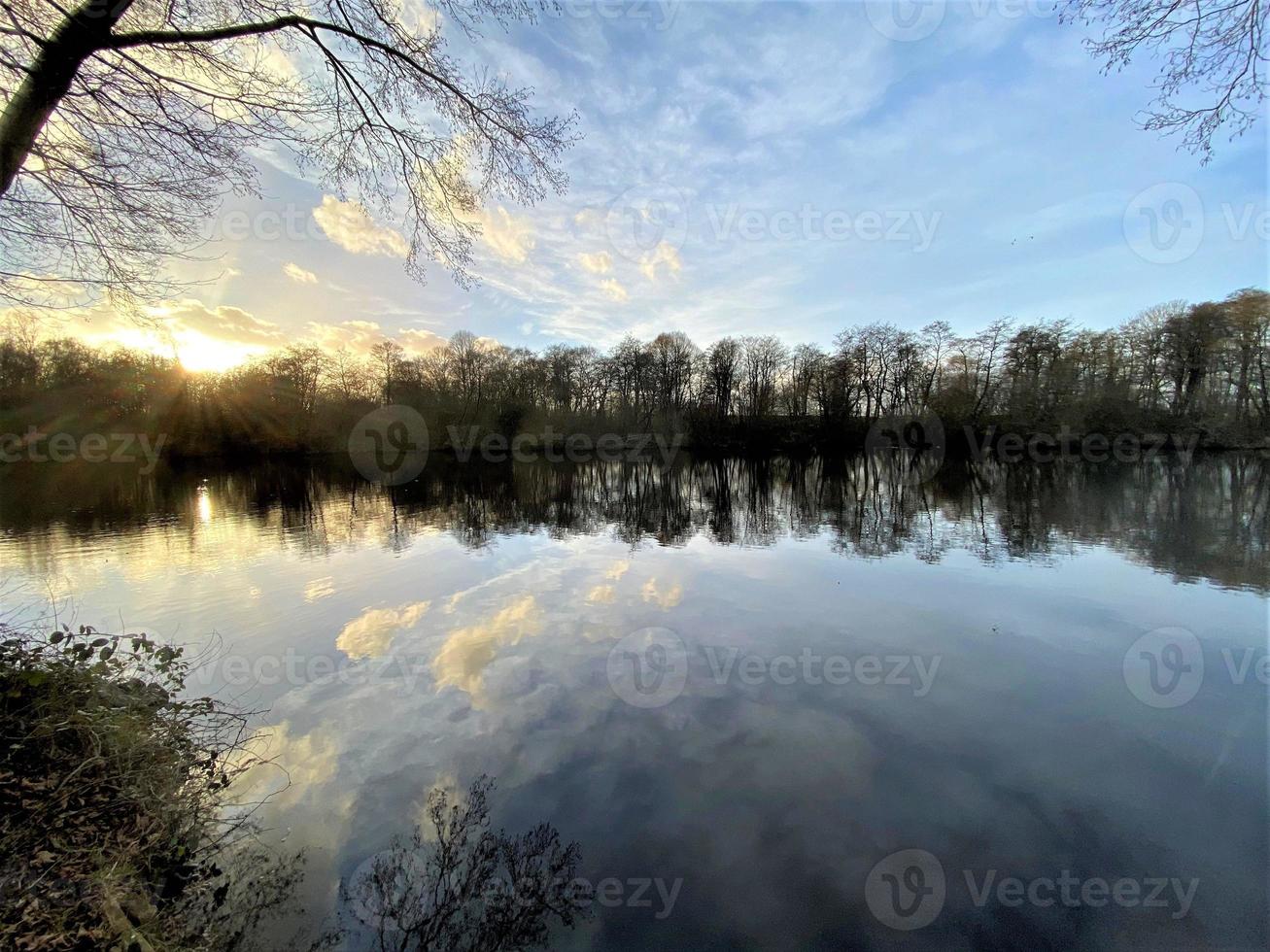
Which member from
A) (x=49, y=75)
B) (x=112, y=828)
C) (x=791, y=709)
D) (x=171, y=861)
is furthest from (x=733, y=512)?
(x=49, y=75)

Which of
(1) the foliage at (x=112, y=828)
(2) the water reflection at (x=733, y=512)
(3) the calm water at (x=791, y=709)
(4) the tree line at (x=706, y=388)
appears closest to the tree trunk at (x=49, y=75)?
(1) the foliage at (x=112, y=828)

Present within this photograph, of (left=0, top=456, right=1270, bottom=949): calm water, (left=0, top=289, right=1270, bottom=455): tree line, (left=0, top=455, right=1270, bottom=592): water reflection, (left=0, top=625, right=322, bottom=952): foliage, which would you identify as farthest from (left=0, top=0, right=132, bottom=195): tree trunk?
(left=0, top=289, right=1270, bottom=455): tree line

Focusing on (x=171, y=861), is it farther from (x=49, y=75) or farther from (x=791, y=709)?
(x=49, y=75)

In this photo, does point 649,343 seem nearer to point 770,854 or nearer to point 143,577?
point 143,577

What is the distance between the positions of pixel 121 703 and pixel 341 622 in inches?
137

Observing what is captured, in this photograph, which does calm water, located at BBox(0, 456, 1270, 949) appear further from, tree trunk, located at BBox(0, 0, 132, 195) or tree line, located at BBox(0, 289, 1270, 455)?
tree line, located at BBox(0, 289, 1270, 455)

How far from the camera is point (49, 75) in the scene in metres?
3.25

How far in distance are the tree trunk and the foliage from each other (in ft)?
11.5

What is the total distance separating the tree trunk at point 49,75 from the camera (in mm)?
3191

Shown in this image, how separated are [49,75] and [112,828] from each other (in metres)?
4.92

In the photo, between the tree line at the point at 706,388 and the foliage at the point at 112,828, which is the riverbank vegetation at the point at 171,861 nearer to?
the foliage at the point at 112,828

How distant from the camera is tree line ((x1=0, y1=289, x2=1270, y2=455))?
34844 mm

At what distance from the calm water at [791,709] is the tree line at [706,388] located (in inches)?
1396

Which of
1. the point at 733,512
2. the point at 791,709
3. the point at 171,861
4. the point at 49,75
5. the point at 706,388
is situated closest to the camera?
the point at 171,861
